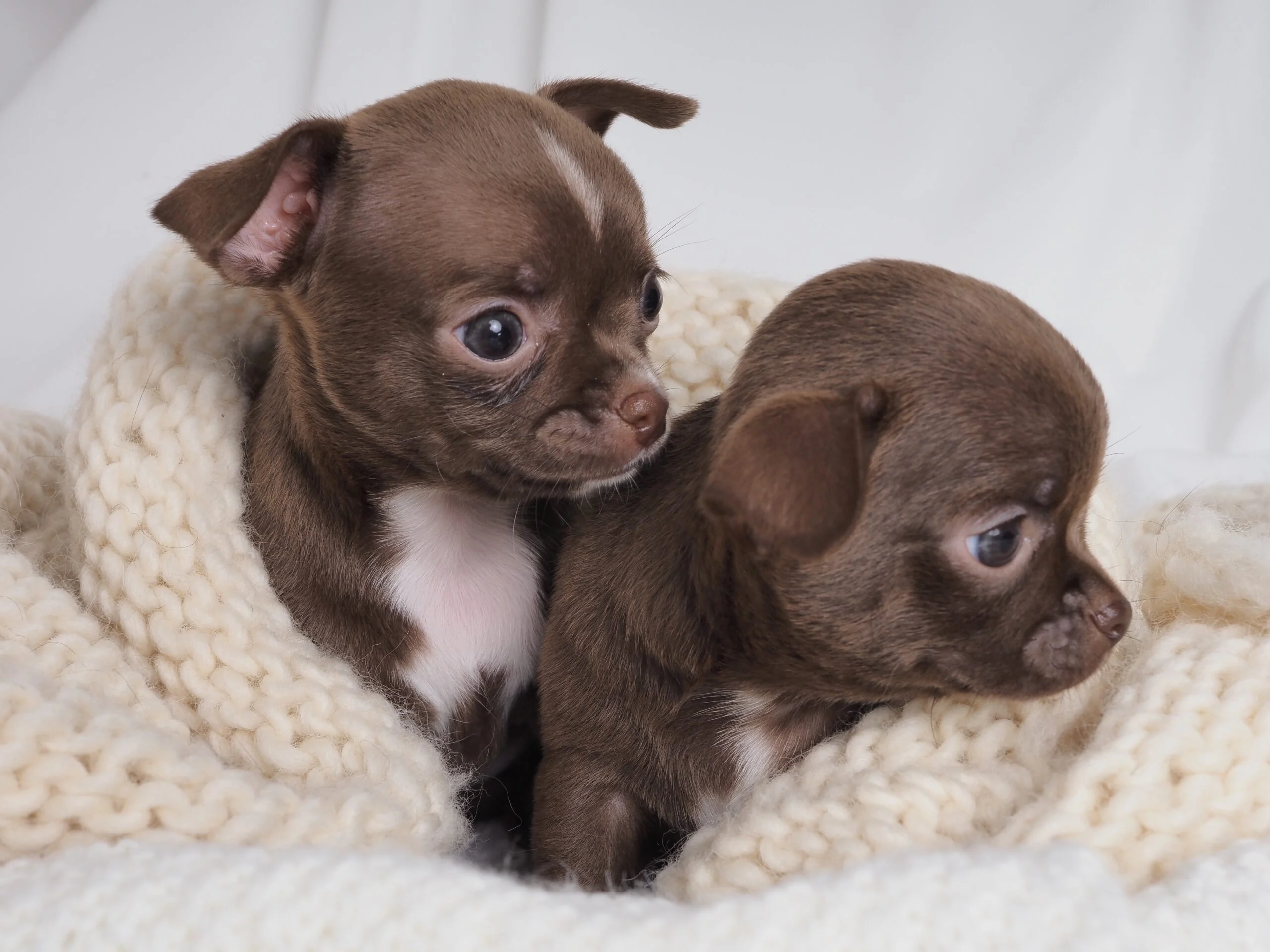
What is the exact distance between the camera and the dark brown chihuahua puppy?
6.65ft

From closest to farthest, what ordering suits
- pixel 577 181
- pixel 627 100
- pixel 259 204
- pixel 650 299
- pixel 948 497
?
pixel 948 497 < pixel 259 204 < pixel 577 181 < pixel 650 299 < pixel 627 100

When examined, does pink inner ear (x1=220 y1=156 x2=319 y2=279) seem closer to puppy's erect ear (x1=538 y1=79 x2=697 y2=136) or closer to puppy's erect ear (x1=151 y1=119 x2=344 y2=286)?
puppy's erect ear (x1=151 y1=119 x2=344 y2=286)

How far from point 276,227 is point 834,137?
103 inches

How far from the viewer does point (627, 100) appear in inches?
116

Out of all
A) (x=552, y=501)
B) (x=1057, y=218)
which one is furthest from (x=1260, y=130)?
(x=552, y=501)

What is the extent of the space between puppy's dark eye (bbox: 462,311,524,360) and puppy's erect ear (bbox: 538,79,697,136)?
2.20ft

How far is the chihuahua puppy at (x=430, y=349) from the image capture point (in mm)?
2408

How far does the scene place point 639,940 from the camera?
1.97 metres

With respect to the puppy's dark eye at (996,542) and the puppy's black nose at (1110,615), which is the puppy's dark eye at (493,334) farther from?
the puppy's black nose at (1110,615)

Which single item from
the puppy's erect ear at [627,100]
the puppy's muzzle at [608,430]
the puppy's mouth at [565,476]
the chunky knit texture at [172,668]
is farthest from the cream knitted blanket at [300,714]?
the puppy's erect ear at [627,100]

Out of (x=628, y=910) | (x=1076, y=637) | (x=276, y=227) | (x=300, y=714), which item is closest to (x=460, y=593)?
(x=300, y=714)

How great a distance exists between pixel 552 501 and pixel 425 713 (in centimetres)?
50

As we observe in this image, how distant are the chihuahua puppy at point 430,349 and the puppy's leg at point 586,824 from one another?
0.26 meters

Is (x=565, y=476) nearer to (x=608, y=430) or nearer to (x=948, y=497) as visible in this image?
(x=608, y=430)
